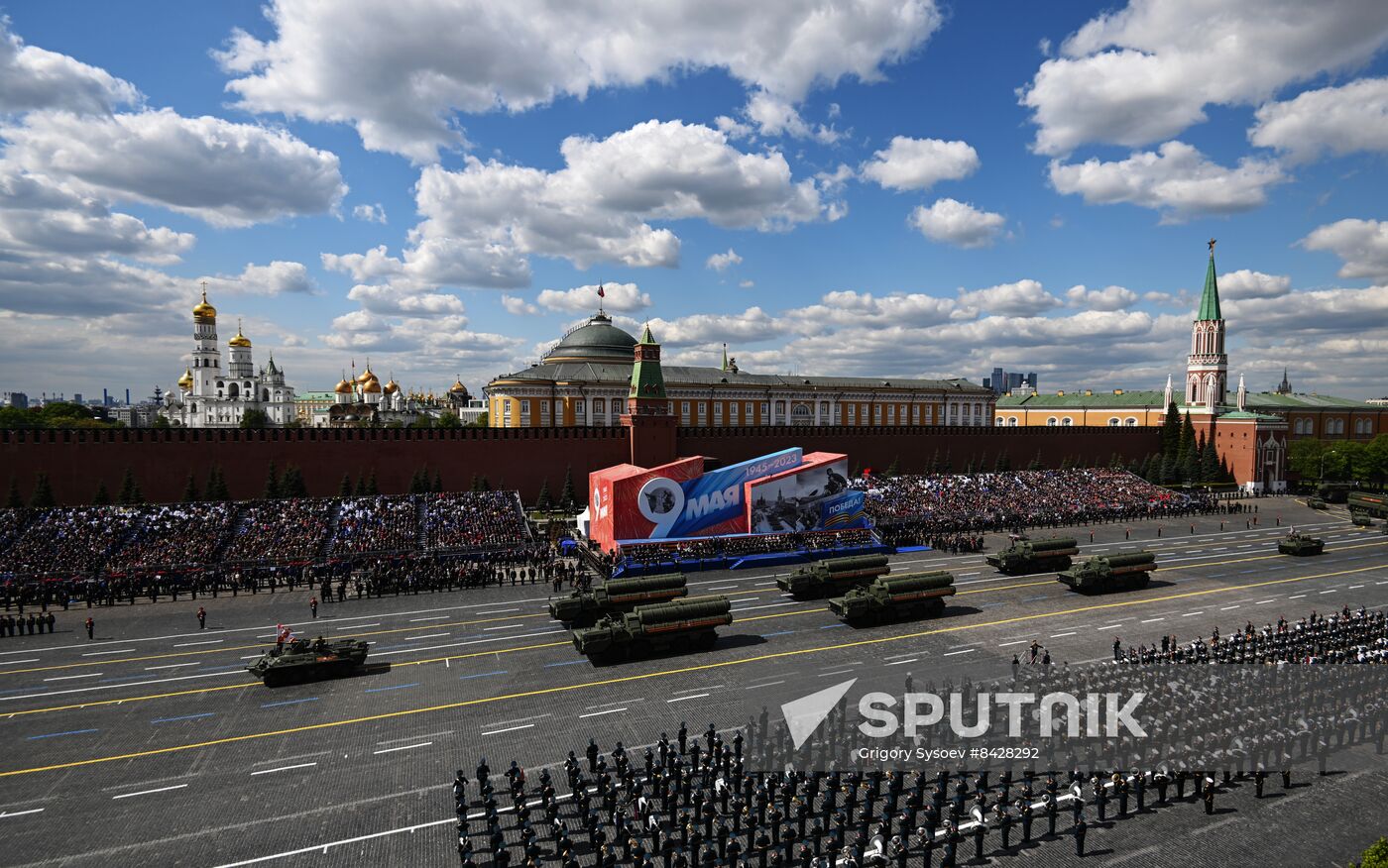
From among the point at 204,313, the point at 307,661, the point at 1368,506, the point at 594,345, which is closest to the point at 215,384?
the point at 204,313

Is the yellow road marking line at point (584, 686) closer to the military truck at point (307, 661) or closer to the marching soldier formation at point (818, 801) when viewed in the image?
the military truck at point (307, 661)

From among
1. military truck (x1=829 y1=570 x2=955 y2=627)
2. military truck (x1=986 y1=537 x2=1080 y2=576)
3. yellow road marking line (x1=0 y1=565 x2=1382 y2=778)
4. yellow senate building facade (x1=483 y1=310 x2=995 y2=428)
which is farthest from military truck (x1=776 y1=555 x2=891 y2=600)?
yellow senate building facade (x1=483 y1=310 x2=995 y2=428)

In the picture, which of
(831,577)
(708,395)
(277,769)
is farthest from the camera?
(708,395)

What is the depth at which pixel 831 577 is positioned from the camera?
30.2m

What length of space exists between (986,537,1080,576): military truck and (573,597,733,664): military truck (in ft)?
59.1

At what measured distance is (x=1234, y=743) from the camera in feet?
50.8

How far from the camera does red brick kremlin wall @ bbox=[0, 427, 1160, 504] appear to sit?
39.3m

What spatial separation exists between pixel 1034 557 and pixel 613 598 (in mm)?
21919

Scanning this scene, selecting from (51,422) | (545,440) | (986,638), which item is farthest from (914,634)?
(51,422)

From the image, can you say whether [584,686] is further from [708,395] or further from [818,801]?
[708,395]

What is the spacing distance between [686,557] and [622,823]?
23207 mm

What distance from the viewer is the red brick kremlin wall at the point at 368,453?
39.3 metres

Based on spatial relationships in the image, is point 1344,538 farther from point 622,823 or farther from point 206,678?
point 206,678

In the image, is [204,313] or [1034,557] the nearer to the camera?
[1034,557]
